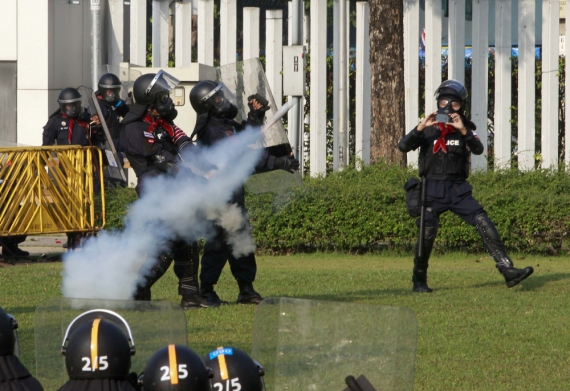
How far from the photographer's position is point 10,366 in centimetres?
346

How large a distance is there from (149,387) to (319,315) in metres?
0.96

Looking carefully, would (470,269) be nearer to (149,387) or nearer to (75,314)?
(75,314)

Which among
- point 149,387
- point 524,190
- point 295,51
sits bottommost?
point 149,387

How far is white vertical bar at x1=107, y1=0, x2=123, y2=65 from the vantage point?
14672 millimetres

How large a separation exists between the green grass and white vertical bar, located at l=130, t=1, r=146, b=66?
4388mm

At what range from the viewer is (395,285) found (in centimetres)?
923

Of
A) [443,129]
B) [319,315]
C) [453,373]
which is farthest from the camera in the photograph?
[443,129]

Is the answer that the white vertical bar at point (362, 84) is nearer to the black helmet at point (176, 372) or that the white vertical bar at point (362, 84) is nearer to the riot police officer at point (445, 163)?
the riot police officer at point (445, 163)

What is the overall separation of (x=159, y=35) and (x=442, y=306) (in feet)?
26.3

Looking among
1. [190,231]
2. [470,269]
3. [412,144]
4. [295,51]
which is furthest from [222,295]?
[295,51]

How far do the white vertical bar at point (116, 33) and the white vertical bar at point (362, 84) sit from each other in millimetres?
3520

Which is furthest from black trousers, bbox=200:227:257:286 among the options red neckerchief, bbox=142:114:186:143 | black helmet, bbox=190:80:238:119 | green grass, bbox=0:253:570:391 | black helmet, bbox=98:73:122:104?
black helmet, bbox=98:73:122:104

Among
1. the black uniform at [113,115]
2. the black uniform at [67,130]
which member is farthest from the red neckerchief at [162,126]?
the black uniform at [67,130]

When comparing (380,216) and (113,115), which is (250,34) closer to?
(113,115)
